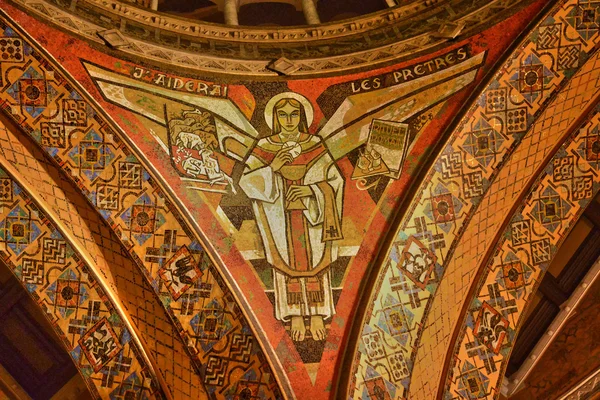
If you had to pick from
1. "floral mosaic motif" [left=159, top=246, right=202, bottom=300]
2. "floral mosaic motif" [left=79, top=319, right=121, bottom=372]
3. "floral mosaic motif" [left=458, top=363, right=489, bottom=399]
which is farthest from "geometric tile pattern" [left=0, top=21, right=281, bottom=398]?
"floral mosaic motif" [left=458, top=363, right=489, bottom=399]

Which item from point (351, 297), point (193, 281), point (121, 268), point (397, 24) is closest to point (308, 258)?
point (351, 297)

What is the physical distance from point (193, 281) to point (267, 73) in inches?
71.4

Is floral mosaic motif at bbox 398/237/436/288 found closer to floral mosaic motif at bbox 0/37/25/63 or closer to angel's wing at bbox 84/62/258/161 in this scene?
angel's wing at bbox 84/62/258/161

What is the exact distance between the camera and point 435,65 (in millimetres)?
8016

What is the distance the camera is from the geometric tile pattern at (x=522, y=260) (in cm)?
809

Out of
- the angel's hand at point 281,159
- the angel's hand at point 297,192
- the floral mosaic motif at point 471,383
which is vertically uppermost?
the angel's hand at point 281,159

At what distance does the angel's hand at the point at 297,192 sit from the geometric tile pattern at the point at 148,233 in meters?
→ 0.90

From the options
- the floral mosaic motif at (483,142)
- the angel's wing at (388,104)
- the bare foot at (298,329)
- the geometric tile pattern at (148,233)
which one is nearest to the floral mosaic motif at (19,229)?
the geometric tile pattern at (148,233)

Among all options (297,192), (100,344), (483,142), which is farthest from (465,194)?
(100,344)

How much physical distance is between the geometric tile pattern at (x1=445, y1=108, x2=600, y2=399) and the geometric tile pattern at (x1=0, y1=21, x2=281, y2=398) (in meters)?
1.81

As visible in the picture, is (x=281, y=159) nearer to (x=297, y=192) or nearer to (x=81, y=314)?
(x=297, y=192)

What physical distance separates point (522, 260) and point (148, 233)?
3159 mm

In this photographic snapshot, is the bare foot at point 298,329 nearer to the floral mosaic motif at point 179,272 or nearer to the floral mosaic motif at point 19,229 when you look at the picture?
the floral mosaic motif at point 179,272

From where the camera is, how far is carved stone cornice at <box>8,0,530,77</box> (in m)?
7.73
